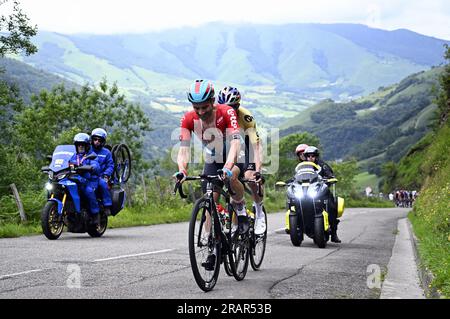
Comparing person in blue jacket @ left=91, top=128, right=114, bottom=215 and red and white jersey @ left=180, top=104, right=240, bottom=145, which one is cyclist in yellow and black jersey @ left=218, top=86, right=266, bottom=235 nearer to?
red and white jersey @ left=180, top=104, right=240, bottom=145

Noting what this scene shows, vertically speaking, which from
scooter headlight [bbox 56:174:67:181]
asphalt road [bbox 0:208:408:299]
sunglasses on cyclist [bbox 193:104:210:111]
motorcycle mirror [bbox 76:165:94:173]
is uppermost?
sunglasses on cyclist [bbox 193:104:210:111]

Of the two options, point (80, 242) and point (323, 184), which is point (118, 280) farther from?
point (323, 184)

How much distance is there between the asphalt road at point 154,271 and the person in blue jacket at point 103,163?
86 cm

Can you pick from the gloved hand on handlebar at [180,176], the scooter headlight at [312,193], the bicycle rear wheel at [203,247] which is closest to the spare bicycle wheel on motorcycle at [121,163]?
the scooter headlight at [312,193]

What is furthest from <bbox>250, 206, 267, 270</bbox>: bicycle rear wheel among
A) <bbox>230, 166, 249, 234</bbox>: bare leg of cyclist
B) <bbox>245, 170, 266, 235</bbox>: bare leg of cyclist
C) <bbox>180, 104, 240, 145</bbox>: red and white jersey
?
<bbox>180, 104, 240, 145</bbox>: red and white jersey

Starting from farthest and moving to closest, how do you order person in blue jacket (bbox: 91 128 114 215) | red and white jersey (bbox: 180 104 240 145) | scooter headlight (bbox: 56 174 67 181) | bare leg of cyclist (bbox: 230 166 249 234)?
person in blue jacket (bbox: 91 128 114 215), scooter headlight (bbox: 56 174 67 181), bare leg of cyclist (bbox: 230 166 249 234), red and white jersey (bbox: 180 104 240 145)

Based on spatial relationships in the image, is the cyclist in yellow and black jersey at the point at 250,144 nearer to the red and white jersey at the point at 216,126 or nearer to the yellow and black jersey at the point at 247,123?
the yellow and black jersey at the point at 247,123

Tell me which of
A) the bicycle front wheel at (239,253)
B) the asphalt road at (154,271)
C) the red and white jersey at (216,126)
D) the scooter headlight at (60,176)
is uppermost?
the red and white jersey at (216,126)

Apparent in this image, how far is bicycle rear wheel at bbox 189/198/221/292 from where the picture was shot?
6398 millimetres

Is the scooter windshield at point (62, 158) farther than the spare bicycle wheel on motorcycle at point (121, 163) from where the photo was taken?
No

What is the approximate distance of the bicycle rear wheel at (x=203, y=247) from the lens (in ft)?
21.0

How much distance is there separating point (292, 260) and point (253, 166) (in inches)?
88.7

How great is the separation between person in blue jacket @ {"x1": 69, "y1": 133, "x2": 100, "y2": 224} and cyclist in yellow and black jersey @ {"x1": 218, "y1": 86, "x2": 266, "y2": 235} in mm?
4740
